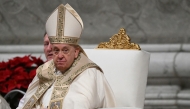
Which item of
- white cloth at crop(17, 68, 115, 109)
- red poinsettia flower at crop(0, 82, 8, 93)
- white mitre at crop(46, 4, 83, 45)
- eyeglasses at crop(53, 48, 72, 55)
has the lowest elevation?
red poinsettia flower at crop(0, 82, 8, 93)

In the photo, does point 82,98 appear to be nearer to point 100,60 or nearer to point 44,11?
point 100,60

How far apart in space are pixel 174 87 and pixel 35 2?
176 centimetres

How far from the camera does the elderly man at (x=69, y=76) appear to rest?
5.20m

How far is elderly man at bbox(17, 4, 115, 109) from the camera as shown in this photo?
5195 mm

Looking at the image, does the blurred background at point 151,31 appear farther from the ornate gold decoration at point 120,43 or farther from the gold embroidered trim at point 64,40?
the gold embroidered trim at point 64,40

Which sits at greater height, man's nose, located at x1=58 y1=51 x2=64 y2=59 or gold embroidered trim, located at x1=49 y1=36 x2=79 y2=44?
gold embroidered trim, located at x1=49 y1=36 x2=79 y2=44

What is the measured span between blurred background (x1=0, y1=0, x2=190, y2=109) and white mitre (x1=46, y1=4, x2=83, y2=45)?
2240mm

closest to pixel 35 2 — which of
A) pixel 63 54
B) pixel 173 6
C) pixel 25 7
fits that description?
pixel 25 7

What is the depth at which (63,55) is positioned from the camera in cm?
519

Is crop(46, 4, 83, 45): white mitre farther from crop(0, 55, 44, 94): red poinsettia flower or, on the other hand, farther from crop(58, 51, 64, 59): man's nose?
crop(0, 55, 44, 94): red poinsettia flower

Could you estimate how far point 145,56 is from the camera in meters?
5.74

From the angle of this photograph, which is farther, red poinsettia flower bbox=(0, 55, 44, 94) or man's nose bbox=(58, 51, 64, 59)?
red poinsettia flower bbox=(0, 55, 44, 94)

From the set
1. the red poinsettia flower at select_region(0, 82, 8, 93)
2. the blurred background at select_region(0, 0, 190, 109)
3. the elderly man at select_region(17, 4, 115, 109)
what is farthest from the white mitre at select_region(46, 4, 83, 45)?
the blurred background at select_region(0, 0, 190, 109)

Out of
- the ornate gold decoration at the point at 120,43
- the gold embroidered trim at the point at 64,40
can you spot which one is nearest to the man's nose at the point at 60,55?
the gold embroidered trim at the point at 64,40
